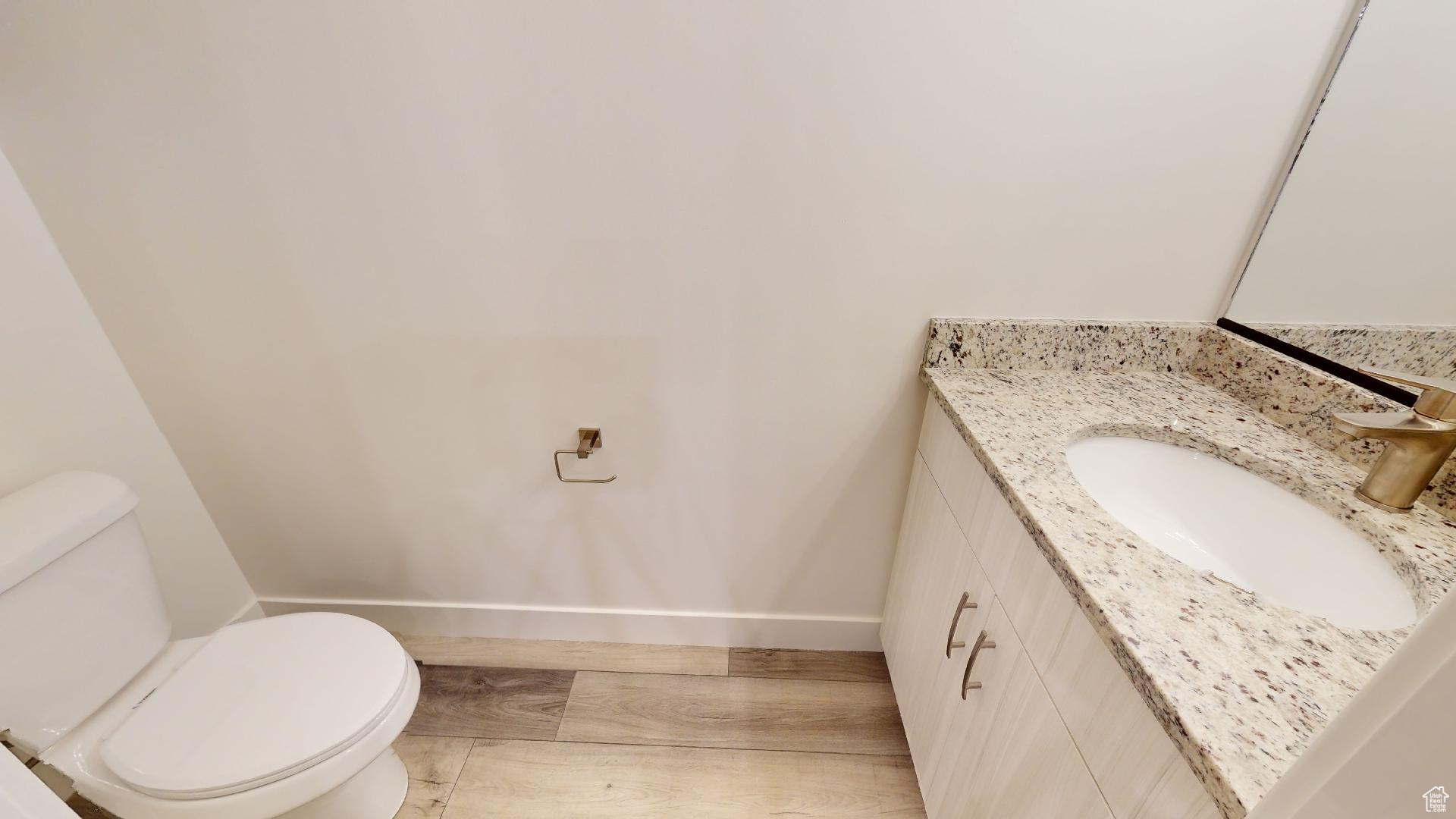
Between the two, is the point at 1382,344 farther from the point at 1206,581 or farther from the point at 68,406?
the point at 68,406

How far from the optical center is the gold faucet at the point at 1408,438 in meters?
0.68

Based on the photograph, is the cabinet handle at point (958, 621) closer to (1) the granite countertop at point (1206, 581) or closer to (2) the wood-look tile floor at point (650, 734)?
(1) the granite countertop at point (1206, 581)

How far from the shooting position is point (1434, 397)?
26.7 inches

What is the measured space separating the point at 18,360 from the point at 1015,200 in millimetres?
1936

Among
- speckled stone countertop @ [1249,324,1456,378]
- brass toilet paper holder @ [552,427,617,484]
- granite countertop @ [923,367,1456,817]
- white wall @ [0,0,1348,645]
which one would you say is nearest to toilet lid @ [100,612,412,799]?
white wall @ [0,0,1348,645]

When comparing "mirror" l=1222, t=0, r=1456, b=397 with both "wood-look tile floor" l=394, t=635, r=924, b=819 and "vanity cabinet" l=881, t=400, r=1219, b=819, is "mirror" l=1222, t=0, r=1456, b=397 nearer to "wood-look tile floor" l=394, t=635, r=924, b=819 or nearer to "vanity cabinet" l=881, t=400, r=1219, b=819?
"vanity cabinet" l=881, t=400, r=1219, b=819

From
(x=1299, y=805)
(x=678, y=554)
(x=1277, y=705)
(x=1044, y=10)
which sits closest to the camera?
(x=1299, y=805)

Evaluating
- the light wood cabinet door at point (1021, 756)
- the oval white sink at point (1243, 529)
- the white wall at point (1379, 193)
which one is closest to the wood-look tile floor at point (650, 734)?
the light wood cabinet door at point (1021, 756)

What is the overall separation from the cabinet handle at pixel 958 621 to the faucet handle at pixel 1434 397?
0.62 metres

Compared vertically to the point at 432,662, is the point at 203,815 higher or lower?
higher

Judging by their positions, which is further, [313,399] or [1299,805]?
[313,399]

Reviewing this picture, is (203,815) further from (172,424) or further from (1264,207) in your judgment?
(1264,207)

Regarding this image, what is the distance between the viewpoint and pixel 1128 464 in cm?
96

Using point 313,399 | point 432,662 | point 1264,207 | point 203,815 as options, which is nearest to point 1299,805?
point 1264,207
